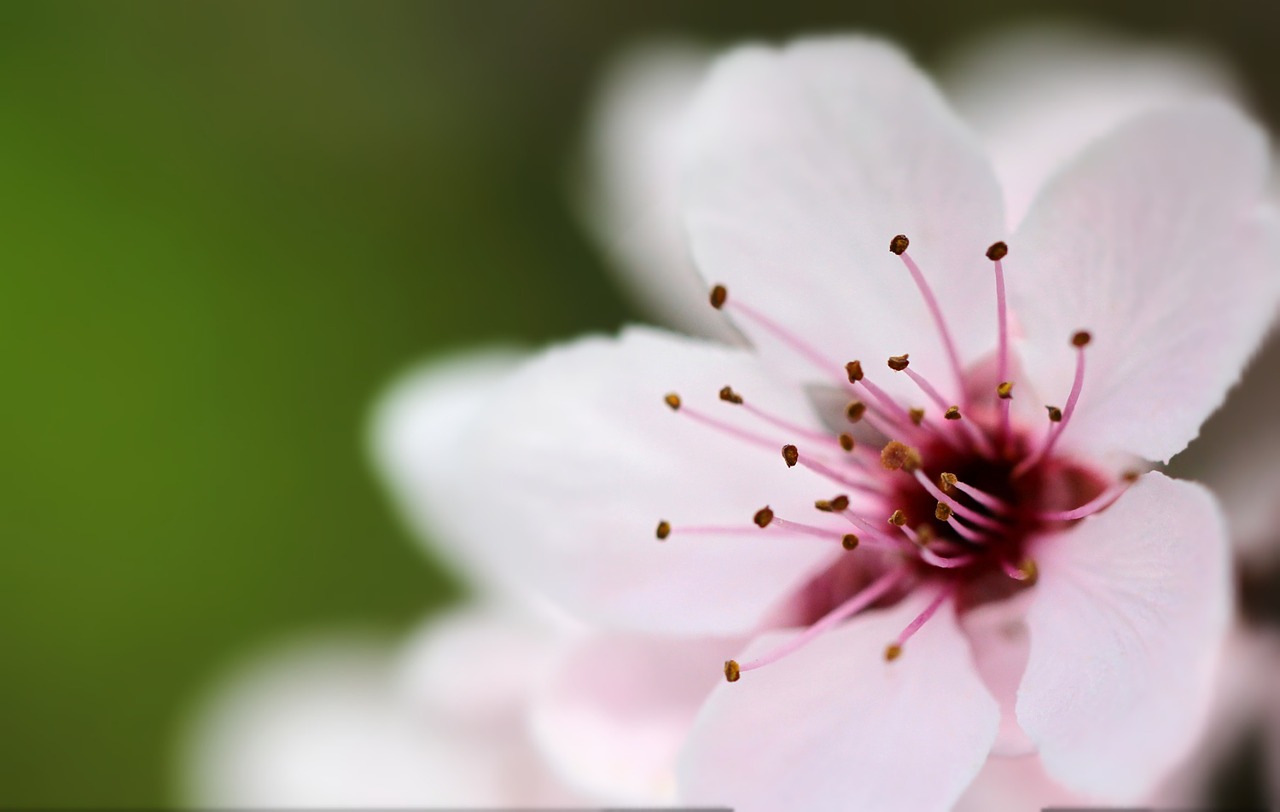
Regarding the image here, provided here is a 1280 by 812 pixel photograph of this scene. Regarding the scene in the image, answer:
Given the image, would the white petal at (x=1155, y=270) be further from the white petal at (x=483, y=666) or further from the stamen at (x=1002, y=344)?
the white petal at (x=483, y=666)

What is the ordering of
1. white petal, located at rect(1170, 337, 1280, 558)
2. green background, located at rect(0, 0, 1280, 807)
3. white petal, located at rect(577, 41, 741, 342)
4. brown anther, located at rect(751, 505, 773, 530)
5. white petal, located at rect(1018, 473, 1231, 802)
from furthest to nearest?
green background, located at rect(0, 0, 1280, 807), white petal, located at rect(577, 41, 741, 342), white petal, located at rect(1170, 337, 1280, 558), brown anther, located at rect(751, 505, 773, 530), white petal, located at rect(1018, 473, 1231, 802)

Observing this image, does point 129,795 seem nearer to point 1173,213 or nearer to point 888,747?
point 888,747

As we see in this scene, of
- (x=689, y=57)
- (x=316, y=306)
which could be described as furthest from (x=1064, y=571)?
(x=316, y=306)

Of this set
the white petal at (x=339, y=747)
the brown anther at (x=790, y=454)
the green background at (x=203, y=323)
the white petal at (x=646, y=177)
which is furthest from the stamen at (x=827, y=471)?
the green background at (x=203, y=323)

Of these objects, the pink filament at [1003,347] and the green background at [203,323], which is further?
the green background at [203,323]

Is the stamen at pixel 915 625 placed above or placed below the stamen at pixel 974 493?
below

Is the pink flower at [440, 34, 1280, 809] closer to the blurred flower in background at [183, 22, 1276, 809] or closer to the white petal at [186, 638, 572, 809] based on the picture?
the blurred flower in background at [183, 22, 1276, 809]

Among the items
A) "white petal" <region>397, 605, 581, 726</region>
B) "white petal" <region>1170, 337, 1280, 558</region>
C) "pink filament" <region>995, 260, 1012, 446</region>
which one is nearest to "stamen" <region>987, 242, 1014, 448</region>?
"pink filament" <region>995, 260, 1012, 446</region>
